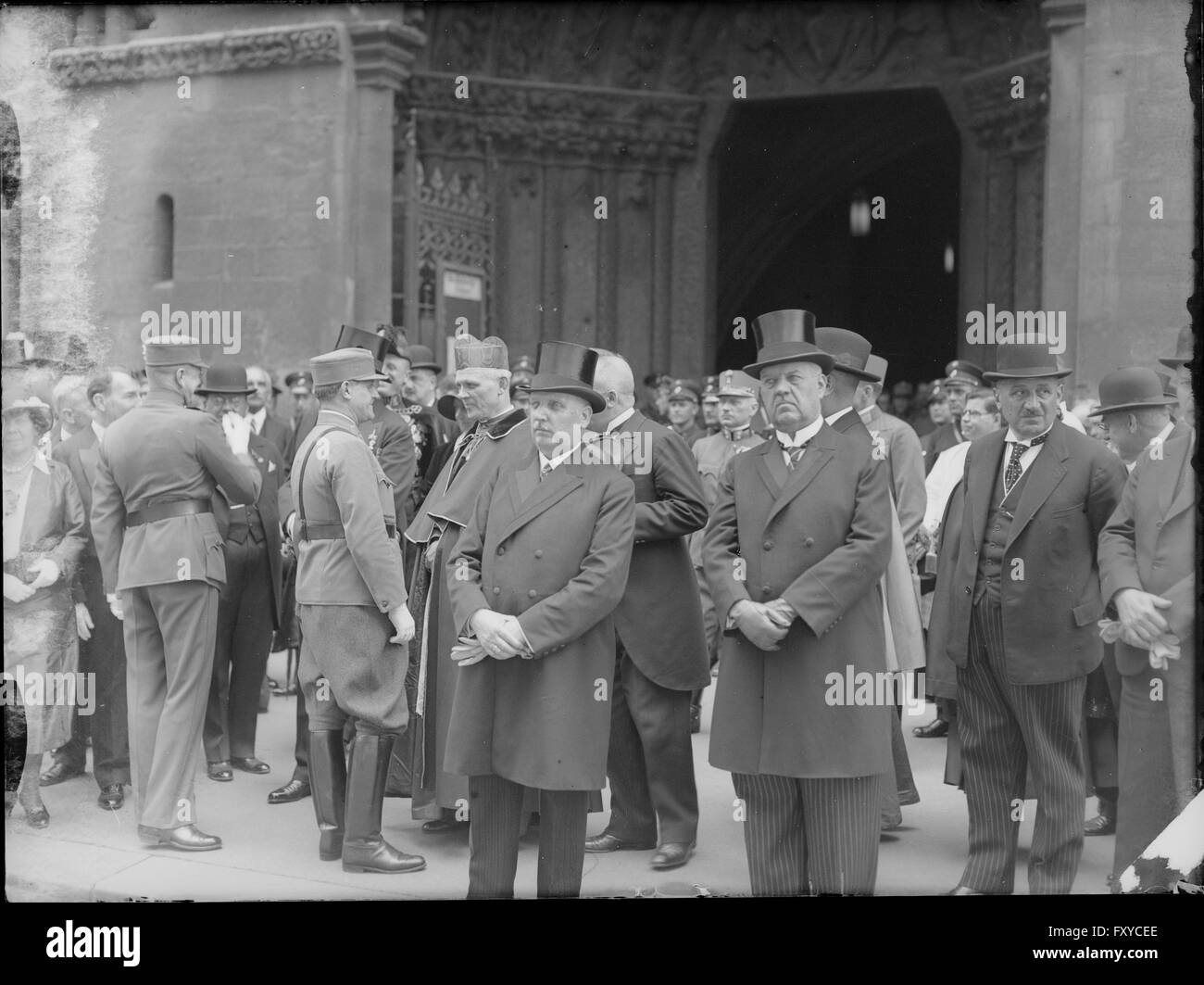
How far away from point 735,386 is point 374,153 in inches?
184

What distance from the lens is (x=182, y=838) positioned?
604 centimetres

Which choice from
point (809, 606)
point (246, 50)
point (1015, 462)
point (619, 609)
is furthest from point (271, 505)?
point (246, 50)

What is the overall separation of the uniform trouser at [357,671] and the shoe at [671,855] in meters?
1.10

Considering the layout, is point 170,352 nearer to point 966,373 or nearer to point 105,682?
point 105,682

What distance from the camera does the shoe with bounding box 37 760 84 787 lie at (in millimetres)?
7191

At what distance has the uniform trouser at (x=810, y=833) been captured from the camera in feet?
15.9

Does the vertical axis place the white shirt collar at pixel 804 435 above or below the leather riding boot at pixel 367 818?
above

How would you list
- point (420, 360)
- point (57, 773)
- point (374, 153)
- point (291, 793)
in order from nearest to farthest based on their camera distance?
1. point (291, 793)
2. point (57, 773)
3. point (420, 360)
4. point (374, 153)

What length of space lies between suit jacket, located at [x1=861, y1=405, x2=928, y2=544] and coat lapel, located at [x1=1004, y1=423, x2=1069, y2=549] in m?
1.57

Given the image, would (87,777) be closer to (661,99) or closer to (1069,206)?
(1069,206)

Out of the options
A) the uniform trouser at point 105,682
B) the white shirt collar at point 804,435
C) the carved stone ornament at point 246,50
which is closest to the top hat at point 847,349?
the white shirt collar at point 804,435

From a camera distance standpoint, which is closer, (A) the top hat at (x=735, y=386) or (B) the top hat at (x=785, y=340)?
(B) the top hat at (x=785, y=340)

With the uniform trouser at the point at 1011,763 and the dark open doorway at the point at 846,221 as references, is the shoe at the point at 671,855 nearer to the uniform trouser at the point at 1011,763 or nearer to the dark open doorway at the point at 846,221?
the uniform trouser at the point at 1011,763

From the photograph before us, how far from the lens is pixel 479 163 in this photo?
13344 mm
